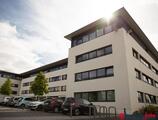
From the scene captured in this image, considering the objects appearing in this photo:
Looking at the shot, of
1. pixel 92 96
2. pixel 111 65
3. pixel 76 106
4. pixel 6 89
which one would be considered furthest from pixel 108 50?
pixel 6 89

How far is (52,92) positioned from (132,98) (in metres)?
23.3

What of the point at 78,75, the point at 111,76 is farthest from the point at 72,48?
the point at 111,76

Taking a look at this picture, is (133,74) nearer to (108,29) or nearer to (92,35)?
(108,29)

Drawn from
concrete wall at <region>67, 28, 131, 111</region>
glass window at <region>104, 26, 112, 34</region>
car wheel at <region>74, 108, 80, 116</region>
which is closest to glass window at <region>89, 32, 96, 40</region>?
concrete wall at <region>67, 28, 131, 111</region>

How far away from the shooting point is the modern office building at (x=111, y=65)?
1836 cm

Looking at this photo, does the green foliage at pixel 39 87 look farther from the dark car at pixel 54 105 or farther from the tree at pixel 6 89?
the tree at pixel 6 89

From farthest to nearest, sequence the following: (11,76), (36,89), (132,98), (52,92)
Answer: (11,76)
(52,92)
(36,89)
(132,98)

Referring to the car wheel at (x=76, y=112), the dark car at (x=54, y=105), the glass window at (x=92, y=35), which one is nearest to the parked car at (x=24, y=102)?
the dark car at (x=54, y=105)

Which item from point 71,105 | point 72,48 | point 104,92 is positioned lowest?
point 71,105

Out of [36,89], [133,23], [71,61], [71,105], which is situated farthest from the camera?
[36,89]

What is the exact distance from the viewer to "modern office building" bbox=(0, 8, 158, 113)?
18359 millimetres

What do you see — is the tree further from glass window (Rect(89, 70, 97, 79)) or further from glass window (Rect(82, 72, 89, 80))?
glass window (Rect(89, 70, 97, 79))

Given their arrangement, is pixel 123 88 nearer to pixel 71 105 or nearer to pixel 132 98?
pixel 132 98

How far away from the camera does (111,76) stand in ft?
63.9
